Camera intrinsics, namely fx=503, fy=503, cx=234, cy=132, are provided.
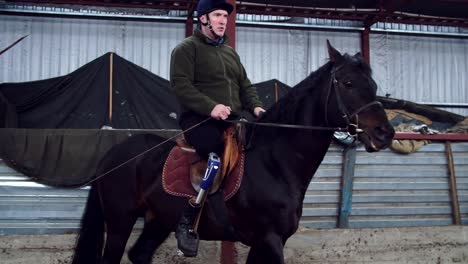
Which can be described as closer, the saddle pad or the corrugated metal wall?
the saddle pad

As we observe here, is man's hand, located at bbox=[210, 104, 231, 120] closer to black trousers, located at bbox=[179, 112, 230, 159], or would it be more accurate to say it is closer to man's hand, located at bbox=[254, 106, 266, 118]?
black trousers, located at bbox=[179, 112, 230, 159]

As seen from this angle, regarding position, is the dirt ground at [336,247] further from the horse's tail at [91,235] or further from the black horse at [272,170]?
the black horse at [272,170]

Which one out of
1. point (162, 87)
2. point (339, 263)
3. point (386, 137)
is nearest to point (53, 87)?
point (162, 87)

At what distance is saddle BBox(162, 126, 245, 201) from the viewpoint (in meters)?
3.99

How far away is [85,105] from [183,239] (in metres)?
8.08

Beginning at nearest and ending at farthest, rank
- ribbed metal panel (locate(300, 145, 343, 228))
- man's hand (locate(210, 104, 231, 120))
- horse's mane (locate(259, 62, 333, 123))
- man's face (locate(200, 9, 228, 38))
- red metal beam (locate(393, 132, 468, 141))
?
1. man's hand (locate(210, 104, 231, 120))
2. horse's mane (locate(259, 62, 333, 123))
3. man's face (locate(200, 9, 228, 38))
4. ribbed metal panel (locate(300, 145, 343, 228))
5. red metal beam (locate(393, 132, 468, 141))

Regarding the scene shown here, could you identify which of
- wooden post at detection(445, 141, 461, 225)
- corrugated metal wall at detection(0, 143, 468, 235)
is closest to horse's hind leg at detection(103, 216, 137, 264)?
corrugated metal wall at detection(0, 143, 468, 235)

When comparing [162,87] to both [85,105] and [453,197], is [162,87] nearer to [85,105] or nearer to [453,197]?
[85,105]

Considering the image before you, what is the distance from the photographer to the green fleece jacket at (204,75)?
3973mm

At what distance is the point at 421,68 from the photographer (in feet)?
50.2

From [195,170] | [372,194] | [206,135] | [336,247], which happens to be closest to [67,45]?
[372,194]

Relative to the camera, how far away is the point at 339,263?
20.5 feet

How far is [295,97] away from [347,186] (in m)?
2.95

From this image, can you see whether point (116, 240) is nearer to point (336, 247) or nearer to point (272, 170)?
point (272, 170)
